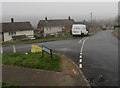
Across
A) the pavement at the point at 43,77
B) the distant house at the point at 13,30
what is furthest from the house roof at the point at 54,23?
the pavement at the point at 43,77

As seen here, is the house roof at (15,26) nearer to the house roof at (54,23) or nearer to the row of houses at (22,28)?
the row of houses at (22,28)

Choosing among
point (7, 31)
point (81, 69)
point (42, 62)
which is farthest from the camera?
point (7, 31)

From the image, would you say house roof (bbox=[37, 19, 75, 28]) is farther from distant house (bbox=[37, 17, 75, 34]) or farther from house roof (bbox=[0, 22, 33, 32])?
house roof (bbox=[0, 22, 33, 32])

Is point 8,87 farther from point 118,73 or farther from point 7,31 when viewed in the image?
point 7,31

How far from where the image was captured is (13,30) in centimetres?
5203

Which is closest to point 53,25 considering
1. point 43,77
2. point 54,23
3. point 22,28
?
point 54,23

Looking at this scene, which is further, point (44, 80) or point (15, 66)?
point (15, 66)

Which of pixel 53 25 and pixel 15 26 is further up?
pixel 53 25

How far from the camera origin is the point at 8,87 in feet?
28.5

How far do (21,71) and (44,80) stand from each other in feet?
6.78

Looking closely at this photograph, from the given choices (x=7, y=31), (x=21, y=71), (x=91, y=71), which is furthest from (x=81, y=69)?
(x=7, y=31)

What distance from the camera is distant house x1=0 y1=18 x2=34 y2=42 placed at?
50344 mm

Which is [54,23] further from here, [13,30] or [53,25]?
[13,30]

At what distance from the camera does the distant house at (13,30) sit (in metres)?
50.3
